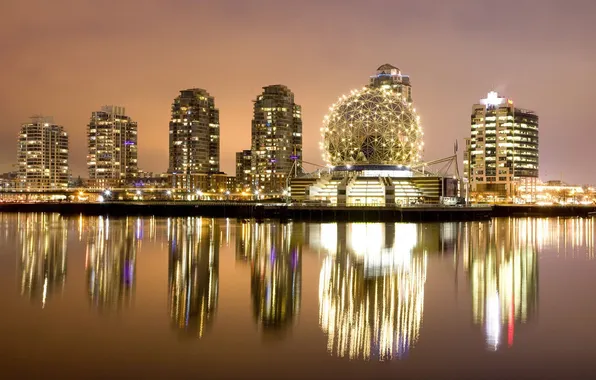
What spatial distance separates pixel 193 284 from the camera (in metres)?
22.8

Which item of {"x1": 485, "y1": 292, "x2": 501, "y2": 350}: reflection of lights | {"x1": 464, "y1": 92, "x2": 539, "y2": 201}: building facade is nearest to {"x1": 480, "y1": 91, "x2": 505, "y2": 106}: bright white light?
{"x1": 464, "y1": 92, "x2": 539, "y2": 201}: building facade

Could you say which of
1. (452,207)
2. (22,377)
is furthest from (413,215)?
(22,377)

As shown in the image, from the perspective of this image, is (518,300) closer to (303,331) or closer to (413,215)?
(303,331)

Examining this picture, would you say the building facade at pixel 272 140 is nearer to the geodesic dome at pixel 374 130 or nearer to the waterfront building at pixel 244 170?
the waterfront building at pixel 244 170

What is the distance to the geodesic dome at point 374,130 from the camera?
269 ft

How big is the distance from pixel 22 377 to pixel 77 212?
98.5 metres

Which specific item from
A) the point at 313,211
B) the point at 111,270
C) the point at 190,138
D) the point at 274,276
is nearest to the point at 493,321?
the point at 274,276

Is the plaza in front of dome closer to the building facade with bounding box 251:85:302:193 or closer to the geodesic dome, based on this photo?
the geodesic dome

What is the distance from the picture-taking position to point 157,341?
14820mm

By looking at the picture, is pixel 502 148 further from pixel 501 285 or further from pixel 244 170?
pixel 501 285

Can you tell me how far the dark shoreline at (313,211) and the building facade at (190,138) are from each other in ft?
200

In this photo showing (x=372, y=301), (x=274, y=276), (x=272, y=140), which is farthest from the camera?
(x=272, y=140)

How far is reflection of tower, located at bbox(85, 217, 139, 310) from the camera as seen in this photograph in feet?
66.4

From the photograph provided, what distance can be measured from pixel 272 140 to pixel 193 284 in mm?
146128
